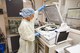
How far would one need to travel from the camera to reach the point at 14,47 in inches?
106

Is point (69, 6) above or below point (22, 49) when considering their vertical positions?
above

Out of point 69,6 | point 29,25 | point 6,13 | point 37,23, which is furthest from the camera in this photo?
point 37,23

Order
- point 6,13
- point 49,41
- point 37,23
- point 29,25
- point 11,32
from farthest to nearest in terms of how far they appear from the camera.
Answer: point 37,23 < point 11,32 < point 6,13 < point 29,25 < point 49,41

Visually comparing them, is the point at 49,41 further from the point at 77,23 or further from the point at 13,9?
the point at 13,9

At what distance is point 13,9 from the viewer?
243 centimetres

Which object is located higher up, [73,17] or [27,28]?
[73,17]

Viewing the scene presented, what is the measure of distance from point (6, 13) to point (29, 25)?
901 mm

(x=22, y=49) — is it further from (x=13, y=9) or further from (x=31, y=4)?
(x=31, y=4)

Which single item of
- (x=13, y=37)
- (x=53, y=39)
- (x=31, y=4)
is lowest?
(x=13, y=37)

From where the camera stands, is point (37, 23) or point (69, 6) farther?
point (37, 23)

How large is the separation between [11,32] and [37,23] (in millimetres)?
892

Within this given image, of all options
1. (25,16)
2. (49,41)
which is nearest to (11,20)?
(25,16)

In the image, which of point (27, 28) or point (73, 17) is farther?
point (73, 17)

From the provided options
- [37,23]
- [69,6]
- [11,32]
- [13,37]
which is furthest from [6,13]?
[69,6]
